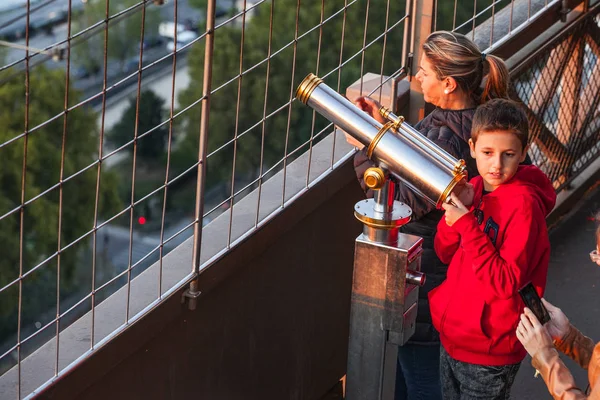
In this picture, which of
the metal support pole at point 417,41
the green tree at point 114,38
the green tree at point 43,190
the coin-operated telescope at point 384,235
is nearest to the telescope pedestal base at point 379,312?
the coin-operated telescope at point 384,235

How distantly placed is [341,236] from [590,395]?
1487 millimetres

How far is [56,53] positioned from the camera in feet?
7.34

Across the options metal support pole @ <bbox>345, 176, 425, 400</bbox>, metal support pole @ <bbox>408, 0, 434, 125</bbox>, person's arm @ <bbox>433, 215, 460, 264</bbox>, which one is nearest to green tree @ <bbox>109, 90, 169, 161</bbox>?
metal support pole @ <bbox>408, 0, 434, 125</bbox>

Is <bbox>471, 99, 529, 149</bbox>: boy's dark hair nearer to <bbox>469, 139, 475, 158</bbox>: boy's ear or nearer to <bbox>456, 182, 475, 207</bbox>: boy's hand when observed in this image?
<bbox>469, 139, 475, 158</bbox>: boy's ear

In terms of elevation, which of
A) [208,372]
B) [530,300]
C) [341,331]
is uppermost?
[530,300]

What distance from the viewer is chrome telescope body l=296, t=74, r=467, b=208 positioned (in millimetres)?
2402

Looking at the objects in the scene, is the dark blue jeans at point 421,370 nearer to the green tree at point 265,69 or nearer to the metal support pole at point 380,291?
the metal support pole at point 380,291

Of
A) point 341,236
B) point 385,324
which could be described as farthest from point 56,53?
point 341,236

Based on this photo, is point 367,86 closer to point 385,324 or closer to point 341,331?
point 341,331

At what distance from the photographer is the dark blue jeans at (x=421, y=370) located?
3.35 m

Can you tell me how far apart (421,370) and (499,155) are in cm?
94

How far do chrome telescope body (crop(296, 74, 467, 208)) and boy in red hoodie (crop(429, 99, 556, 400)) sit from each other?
0.61 ft

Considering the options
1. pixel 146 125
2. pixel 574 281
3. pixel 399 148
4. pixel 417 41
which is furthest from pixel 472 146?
pixel 146 125

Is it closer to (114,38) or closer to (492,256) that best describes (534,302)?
(492,256)
